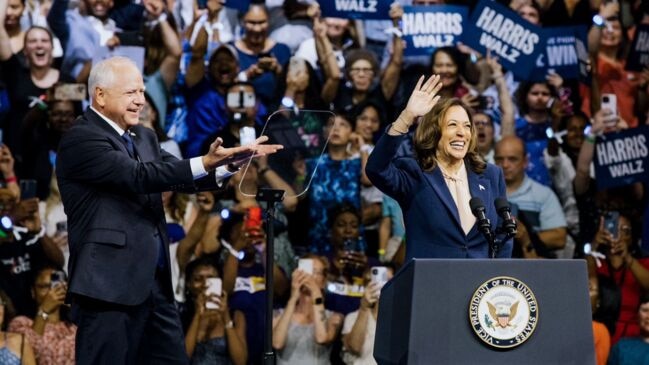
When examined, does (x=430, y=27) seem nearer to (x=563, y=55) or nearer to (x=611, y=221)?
(x=563, y=55)

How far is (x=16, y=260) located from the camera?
591cm

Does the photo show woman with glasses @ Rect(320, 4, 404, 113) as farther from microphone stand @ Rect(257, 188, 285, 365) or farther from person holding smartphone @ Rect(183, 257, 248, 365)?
microphone stand @ Rect(257, 188, 285, 365)

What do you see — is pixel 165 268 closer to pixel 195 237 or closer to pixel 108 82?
pixel 108 82

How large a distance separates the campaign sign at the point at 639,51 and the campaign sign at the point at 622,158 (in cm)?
48

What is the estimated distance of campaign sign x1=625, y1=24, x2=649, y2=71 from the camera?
268 inches

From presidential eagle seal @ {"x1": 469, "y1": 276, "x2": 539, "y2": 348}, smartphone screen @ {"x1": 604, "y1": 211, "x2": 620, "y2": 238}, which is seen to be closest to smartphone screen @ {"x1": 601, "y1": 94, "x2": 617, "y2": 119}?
smartphone screen @ {"x1": 604, "y1": 211, "x2": 620, "y2": 238}

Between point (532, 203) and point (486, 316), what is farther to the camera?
point (532, 203)

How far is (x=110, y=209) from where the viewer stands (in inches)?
130

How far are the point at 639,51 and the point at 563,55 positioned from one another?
0.54 m

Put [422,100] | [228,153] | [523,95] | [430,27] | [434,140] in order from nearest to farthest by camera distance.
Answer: [228,153], [422,100], [434,140], [430,27], [523,95]

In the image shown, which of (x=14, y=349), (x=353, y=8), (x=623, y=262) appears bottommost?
(x=14, y=349)

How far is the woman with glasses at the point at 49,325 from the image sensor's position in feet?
18.8

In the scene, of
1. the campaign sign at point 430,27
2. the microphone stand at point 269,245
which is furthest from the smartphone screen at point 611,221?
the microphone stand at point 269,245

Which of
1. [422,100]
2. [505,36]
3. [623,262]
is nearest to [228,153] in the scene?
[422,100]
